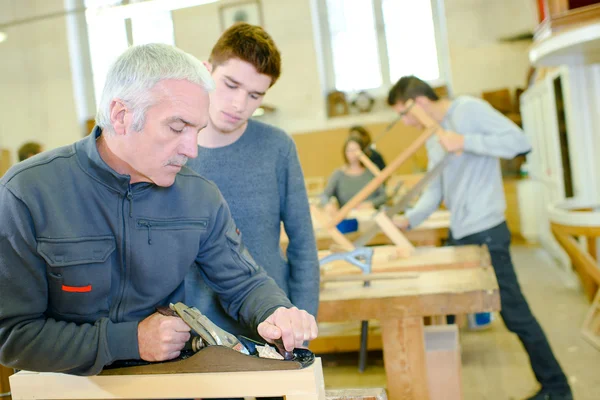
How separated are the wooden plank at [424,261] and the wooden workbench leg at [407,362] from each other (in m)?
0.51

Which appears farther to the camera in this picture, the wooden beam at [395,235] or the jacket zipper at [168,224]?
the wooden beam at [395,235]

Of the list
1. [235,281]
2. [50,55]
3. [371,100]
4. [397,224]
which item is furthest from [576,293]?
[50,55]

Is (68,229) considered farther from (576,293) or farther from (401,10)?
(401,10)

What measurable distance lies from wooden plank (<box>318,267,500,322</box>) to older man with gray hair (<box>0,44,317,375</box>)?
76 centimetres

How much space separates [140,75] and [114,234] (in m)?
0.32

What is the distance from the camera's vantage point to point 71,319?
1.17 m

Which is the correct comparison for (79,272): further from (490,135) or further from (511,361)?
(511,361)

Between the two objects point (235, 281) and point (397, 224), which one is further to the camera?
point (397, 224)

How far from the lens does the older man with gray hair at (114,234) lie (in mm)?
1066

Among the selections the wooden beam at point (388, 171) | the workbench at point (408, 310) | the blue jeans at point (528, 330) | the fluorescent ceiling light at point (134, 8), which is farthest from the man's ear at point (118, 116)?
the fluorescent ceiling light at point (134, 8)

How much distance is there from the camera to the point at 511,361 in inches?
137

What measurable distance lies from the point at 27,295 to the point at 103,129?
35cm

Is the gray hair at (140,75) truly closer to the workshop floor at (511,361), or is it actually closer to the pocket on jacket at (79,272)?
the pocket on jacket at (79,272)

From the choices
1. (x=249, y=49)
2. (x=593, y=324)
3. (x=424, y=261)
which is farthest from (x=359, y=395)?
(x=593, y=324)
